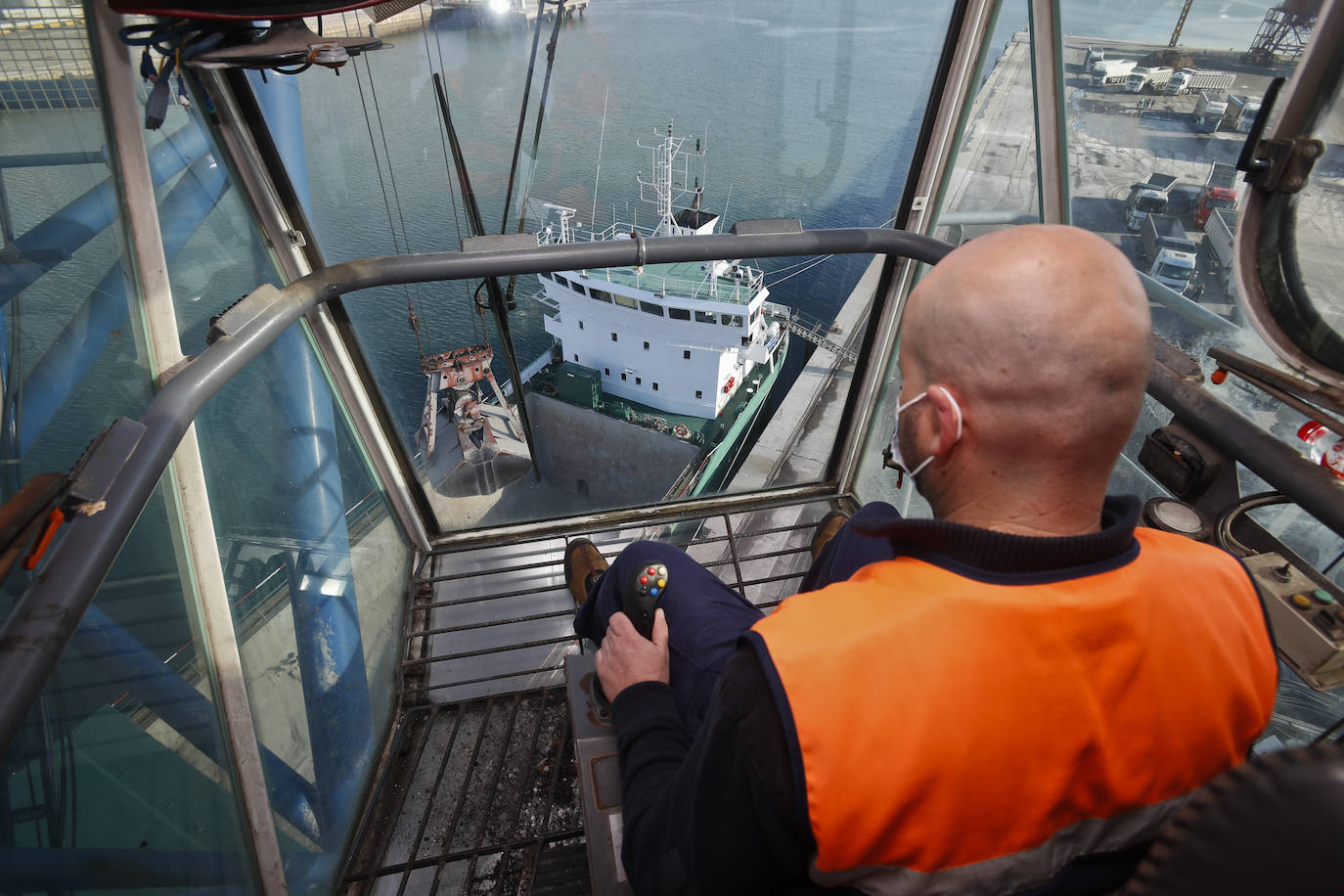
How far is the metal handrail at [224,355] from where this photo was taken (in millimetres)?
756

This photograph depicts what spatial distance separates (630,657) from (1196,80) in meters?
1.68

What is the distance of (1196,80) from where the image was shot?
4.93 feet

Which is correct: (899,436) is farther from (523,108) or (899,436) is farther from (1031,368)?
(523,108)

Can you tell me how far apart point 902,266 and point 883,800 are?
1.83 meters

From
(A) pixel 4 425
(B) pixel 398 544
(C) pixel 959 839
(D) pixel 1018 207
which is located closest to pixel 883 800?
(C) pixel 959 839

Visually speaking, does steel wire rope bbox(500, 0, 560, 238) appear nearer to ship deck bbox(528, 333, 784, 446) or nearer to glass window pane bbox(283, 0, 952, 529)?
glass window pane bbox(283, 0, 952, 529)

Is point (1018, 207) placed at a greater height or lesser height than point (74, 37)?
lesser

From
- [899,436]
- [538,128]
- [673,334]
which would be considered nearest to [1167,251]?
[899,436]

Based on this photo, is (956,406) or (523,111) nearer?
(956,406)

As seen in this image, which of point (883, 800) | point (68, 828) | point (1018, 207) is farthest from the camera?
point (1018, 207)

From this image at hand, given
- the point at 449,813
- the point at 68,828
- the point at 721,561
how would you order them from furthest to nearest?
the point at 721,561 → the point at 449,813 → the point at 68,828

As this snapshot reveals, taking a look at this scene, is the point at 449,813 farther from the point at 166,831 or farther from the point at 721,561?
the point at 721,561

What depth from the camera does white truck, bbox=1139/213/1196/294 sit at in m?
1.51

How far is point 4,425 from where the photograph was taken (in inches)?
36.4
